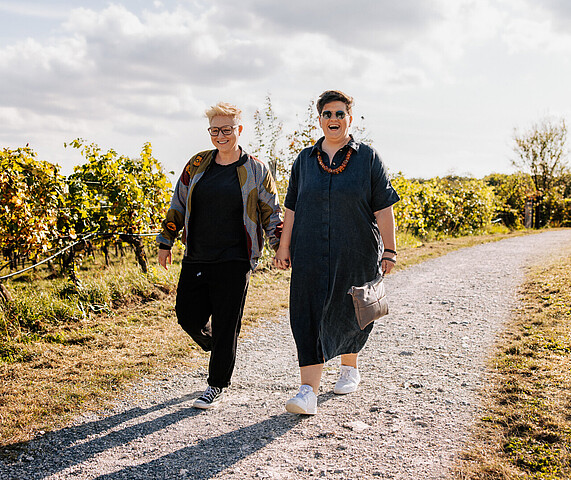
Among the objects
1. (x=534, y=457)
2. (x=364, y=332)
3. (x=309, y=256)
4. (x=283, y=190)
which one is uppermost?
(x=283, y=190)

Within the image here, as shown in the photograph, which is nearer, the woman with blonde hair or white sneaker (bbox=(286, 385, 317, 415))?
white sneaker (bbox=(286, 385, 317, 415))

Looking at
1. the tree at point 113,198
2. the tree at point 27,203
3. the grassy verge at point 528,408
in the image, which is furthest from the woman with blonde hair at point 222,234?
the tree at point 113,198

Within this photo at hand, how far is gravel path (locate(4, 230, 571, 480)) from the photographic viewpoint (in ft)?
9.38

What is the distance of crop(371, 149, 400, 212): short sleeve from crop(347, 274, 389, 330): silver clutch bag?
0.53m

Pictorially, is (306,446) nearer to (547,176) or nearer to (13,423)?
(13,423)

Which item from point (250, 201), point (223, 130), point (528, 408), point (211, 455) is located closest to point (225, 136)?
point (223, 130)

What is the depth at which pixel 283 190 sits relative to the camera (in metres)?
11.2

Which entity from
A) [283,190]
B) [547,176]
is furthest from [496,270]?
[547,176]

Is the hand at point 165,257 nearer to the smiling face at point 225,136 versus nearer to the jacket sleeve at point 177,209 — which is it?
the jacket sleeve at point 177,209

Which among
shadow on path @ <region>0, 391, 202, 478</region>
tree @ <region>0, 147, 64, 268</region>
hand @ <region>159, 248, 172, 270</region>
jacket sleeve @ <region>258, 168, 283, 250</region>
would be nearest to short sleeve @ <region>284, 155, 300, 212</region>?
jacket sleeve @ <region>258, 168, 283, 250</region>

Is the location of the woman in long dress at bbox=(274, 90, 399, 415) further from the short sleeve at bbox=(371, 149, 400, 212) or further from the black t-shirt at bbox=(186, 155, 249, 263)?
the black t-shirt at bbox=(186, 155, 249, 263)

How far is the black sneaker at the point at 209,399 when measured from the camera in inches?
144

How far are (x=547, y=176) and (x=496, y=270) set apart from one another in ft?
58.1

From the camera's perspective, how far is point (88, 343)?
529 centimetres
